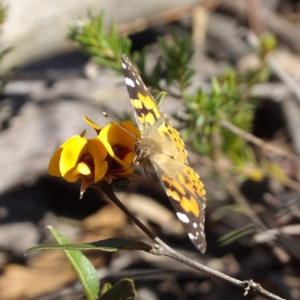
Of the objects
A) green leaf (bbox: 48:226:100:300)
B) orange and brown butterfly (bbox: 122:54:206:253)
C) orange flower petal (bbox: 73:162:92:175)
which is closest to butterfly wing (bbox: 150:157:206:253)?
orange and brown butterfly (bbox: 122:54:206:253)

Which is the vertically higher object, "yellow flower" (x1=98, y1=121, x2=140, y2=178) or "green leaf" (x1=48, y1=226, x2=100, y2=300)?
"yellow flower" (x1=98, y1=121, x2=140, y2=178)

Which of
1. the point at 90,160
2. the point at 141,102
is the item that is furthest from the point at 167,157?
the point at 90,160

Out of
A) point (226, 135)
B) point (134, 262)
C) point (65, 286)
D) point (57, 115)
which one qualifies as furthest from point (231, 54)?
point (65, 286)

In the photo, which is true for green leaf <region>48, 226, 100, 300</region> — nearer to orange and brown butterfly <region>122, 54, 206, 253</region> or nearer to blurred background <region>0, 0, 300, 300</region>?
orange and brown butterfly <region>122, 54, 206, 253</region>

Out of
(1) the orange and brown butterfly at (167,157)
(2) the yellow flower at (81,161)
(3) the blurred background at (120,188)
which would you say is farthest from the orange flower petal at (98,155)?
(3) the blurred background at (120,188)

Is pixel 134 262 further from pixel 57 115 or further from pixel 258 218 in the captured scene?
pixel 57 115

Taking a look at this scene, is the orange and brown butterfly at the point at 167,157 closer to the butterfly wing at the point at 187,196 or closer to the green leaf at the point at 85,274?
the butterfly wing at the point at 187,196

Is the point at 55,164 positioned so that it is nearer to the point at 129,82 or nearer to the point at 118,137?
the point at 118,137
